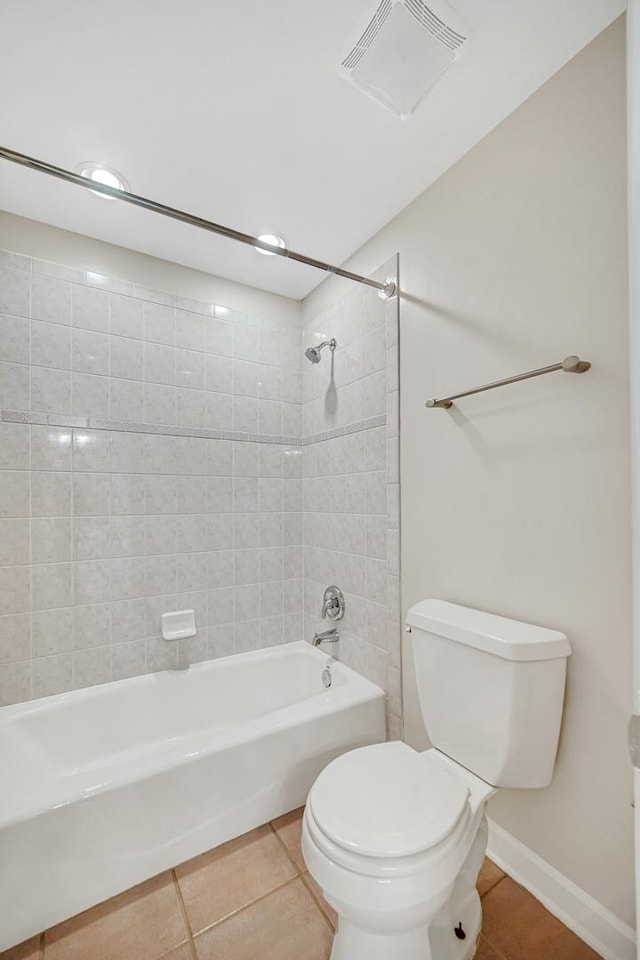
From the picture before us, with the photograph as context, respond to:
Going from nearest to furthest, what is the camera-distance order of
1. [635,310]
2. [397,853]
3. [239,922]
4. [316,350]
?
[635,310] → [397,853] → [239,922] → [316,350]

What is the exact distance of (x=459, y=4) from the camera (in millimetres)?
1086

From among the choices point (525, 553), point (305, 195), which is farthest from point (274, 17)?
point (525, 553)

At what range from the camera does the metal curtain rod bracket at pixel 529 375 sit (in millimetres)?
1126

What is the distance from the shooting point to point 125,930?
4.12 feet

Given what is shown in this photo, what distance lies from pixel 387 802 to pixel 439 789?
0.49 feet

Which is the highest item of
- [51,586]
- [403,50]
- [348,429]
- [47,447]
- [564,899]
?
[403,50]

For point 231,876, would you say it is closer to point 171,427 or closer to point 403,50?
point 171,427

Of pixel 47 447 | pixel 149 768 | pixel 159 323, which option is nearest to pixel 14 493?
pixel 47 447

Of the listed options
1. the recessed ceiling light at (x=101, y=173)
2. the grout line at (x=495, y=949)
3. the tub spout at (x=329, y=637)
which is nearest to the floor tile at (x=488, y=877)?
the grout line at (x=495, y=949)

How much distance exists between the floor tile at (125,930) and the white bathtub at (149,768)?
1.7 inches

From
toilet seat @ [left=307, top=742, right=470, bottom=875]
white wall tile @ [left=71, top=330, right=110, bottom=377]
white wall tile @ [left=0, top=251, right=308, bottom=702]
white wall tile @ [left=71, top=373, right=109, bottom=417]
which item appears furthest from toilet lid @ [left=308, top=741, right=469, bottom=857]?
white wall tile @ [left=71, top=330, right=110, bottom=377]

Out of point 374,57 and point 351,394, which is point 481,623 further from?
point 374,57

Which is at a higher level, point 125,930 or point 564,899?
point 564,899

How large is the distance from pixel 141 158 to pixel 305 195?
623 mm
